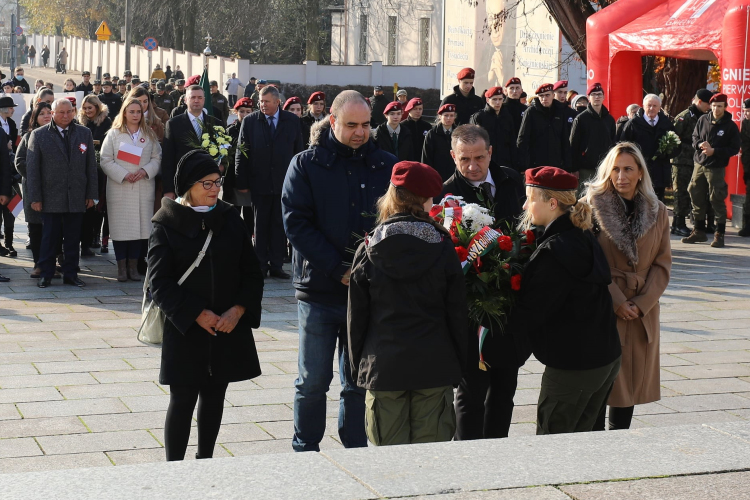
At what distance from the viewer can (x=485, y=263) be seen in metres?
4.96

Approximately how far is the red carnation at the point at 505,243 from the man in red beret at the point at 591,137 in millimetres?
9491

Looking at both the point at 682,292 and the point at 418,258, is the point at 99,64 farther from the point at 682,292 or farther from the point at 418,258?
the point at 418,258

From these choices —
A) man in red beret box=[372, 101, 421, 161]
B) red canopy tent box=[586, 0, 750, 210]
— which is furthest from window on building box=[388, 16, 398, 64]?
man in red beret box=[372, 101, 421, 161]

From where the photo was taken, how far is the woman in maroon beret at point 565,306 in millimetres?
4879

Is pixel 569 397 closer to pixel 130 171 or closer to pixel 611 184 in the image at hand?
pixel 611 184

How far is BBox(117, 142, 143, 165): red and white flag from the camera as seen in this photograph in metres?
10.5

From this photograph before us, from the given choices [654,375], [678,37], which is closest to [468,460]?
[654,375]

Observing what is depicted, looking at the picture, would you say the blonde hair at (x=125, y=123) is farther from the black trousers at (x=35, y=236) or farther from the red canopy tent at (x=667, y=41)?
the red canopy tent at (x=667, y=41)

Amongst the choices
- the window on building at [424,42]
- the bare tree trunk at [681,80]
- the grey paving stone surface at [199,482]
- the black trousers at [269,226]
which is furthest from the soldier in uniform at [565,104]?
the window on building at [424,42]

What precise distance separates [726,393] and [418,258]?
3.53m

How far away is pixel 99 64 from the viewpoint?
70.2 metres

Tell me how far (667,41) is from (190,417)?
13045 millimetres

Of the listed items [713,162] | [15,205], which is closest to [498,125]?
[713,162]

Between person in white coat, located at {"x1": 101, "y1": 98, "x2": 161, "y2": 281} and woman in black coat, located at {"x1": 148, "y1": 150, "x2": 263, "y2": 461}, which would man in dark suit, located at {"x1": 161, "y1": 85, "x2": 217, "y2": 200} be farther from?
woman in black coat, located at {"x1": 148, "y1": 150, "x2": 263, "y2": 461}
